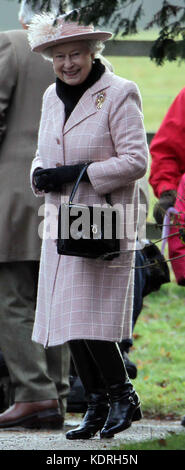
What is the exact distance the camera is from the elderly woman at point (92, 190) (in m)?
4.63

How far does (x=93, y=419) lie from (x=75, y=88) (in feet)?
4.66

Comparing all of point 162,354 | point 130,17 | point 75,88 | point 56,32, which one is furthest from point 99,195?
point 162,354

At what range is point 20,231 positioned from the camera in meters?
5.63

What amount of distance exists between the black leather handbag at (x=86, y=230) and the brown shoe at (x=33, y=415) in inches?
51.8

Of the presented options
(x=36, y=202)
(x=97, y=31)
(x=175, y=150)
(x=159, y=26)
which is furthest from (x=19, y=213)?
(x=159, y=26)

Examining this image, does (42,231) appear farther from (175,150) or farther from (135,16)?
(135,16)

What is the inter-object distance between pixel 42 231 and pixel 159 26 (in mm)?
1417

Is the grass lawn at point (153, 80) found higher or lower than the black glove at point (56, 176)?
lower

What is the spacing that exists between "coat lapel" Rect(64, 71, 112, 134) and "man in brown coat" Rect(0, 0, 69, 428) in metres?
0.87

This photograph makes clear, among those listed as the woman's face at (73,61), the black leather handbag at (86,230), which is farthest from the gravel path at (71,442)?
the woman's face at (73,61)

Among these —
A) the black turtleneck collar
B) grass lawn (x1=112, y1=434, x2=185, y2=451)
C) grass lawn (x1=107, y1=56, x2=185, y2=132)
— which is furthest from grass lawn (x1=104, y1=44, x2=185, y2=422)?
grass lawn (x1=107, y1=56, x2=185, y2=132)

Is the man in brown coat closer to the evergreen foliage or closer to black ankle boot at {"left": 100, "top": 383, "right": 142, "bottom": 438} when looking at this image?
black ankle boot at {"left": 100, "top": 383, "right": 142, "bottom": 438}

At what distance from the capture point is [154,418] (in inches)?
244

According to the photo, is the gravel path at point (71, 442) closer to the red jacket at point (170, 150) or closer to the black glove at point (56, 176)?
the black glove at point (56, 176)
